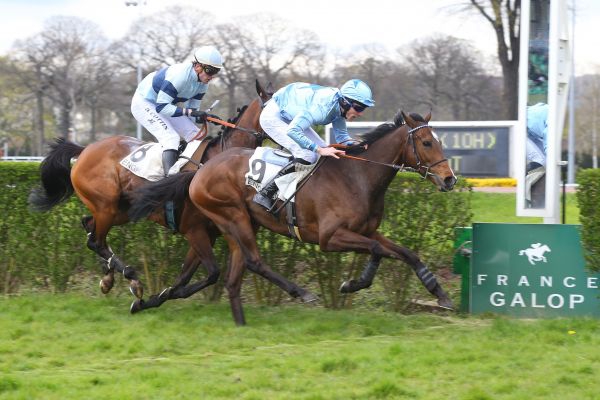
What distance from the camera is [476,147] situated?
2053 cm

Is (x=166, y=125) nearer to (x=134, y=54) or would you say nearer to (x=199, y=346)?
(x=199, y=346)

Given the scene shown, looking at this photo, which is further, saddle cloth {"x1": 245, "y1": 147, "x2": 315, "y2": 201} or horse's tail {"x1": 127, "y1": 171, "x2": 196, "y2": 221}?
horse's tail {"x1": 127, "y1": 171, "x2": 196, "y2": 221}

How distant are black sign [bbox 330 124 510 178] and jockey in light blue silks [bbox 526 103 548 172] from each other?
40.7 ft

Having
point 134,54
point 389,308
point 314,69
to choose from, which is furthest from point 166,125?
point 134,54

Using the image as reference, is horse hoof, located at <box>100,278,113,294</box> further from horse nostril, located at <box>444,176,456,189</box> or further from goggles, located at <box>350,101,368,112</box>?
horse nostril, located at <box>444,176,456,189</box>

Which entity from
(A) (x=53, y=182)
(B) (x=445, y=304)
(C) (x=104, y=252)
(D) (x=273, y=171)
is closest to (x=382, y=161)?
(D) (x=273, y=171)

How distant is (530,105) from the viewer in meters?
7.76

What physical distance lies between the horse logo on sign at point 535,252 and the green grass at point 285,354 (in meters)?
0.59

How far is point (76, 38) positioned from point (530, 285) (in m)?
36.7

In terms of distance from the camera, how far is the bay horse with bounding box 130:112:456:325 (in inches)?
253

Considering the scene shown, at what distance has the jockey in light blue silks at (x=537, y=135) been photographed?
7758 millimetres

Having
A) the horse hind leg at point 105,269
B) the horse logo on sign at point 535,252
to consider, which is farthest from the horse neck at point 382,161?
the horse hind leg at point 105,269

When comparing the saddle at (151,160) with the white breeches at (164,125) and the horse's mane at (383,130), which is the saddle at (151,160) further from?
the horse's mane at (383,130)

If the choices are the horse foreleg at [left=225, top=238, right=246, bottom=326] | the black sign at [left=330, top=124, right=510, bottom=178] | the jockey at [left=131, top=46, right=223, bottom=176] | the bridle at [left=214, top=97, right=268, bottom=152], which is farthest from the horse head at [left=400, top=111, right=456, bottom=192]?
the black sign at [left=330, top=124, right=510, bottom=178]
